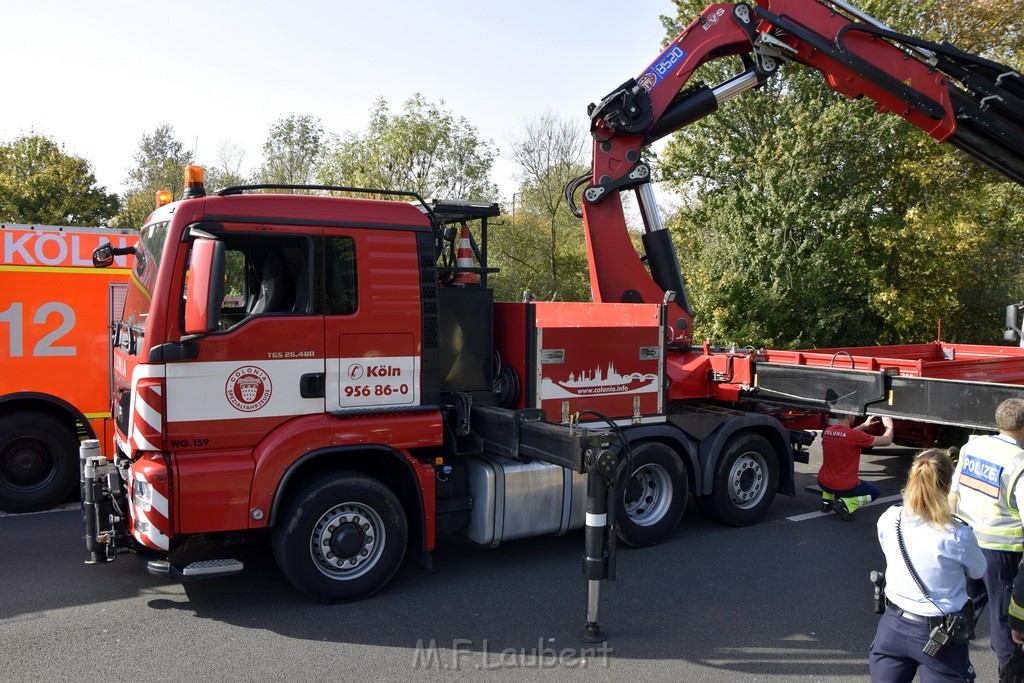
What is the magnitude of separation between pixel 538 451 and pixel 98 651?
299 cm

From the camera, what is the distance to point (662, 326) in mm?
6984

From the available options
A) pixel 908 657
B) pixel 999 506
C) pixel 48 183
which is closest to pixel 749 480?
pixel 999 506

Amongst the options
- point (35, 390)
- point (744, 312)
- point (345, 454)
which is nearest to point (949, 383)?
point (345, 454)

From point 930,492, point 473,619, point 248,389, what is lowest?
point 473,619

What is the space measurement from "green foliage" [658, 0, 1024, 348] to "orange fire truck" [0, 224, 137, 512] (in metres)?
13.5

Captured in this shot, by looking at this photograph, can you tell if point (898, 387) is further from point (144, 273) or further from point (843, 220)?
point (843, 220)

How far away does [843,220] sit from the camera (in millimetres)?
17938

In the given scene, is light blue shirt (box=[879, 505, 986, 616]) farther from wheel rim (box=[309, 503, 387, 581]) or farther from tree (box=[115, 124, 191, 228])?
tree (box=[115, 124, 191, 228])

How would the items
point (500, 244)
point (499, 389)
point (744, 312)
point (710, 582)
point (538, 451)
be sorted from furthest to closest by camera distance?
point (500, 244) < point (744, 312) < point (499, 389) < point (710, 582) < point (538, 451)

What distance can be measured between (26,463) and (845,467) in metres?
8.08

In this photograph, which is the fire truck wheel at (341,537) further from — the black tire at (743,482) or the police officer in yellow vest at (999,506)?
the police officer in yellow vest at (999,506)

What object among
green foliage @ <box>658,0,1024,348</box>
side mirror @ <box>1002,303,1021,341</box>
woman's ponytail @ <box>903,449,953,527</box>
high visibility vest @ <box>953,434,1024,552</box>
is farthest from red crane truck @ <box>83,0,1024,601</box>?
green foliage @ <box>658,0,1024,348</box>

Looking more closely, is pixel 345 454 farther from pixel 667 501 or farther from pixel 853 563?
pixel 853 563

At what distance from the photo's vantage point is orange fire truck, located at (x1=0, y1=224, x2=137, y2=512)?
26.5ft
